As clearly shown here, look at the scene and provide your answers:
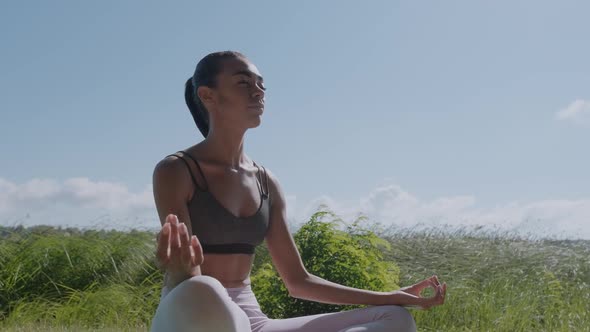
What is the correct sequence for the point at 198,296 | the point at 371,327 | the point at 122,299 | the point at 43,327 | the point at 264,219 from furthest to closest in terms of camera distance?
the point at 122,299
the point at 43,327
the point at 264,219
the point at 371,327
the point at 198,296

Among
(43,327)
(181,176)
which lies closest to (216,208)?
(181,176)

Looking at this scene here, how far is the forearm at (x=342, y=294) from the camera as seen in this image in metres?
2.50

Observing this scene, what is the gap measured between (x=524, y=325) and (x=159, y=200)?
472 centimetres

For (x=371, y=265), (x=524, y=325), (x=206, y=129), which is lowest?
(x=524, y=325)

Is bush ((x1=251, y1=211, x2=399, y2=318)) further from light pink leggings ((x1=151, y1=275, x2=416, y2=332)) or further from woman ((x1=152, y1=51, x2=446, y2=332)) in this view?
light pink leggings ((x1=151, y1=275, x2=416, y2=332))

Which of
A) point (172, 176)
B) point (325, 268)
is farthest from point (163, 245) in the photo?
point (325, 268)

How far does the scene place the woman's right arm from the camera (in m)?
1.79

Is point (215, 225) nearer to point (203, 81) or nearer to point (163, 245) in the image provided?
point (203, 81)

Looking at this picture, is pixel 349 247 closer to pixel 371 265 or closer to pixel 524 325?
pixel 371 265

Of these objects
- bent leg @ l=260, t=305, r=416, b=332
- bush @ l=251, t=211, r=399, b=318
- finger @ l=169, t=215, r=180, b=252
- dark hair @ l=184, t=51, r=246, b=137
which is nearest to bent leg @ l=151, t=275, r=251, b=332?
finger @ l=169, t=215, r=180, b=252

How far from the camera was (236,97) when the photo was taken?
2.53 m

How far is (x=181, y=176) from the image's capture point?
242cm

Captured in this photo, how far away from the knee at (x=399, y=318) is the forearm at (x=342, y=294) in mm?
68

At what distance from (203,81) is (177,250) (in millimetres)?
916
